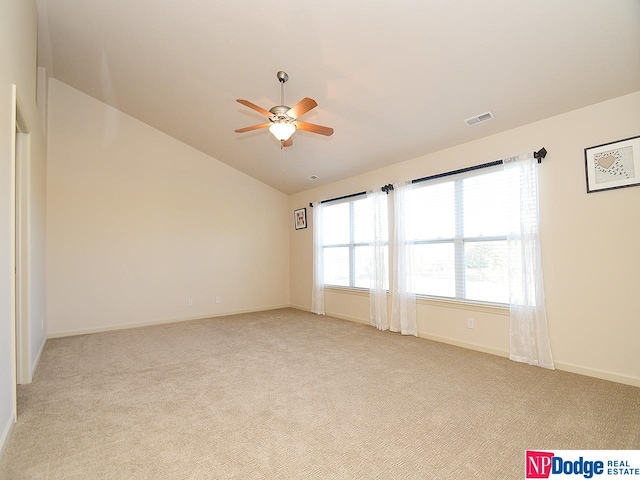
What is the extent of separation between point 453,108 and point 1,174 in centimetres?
386

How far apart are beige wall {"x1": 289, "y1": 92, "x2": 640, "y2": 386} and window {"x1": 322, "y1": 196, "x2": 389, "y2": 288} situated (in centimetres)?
197

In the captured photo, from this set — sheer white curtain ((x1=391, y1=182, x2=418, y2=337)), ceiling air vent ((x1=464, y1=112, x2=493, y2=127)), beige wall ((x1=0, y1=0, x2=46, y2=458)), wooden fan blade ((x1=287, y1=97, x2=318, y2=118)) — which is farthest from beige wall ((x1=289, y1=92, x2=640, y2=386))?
beige wall ((x1=0, y1=0, x2=46, y2=458))

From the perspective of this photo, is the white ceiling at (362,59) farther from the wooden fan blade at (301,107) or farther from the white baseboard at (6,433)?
the white baseboard at (6,433)

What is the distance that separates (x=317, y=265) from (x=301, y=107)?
12.6 ft

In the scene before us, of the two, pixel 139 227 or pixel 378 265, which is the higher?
pixel 139 227

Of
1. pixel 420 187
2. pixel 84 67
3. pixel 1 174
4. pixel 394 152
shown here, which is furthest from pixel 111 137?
pixel 420 187

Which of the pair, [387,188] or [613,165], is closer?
[613,165]

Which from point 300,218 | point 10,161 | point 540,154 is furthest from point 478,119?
point 10,161

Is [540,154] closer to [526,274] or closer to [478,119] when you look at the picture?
[478,119]

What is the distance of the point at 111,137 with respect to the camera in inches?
205

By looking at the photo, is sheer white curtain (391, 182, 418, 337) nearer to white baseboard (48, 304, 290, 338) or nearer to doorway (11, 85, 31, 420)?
white baseboard (48, 304, 290, 338)

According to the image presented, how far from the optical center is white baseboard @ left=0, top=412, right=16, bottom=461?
6.21 feet

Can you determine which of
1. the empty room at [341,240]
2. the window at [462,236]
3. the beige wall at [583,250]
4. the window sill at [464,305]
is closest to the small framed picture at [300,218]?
the empty room at [341,240]

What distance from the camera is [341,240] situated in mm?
6008
